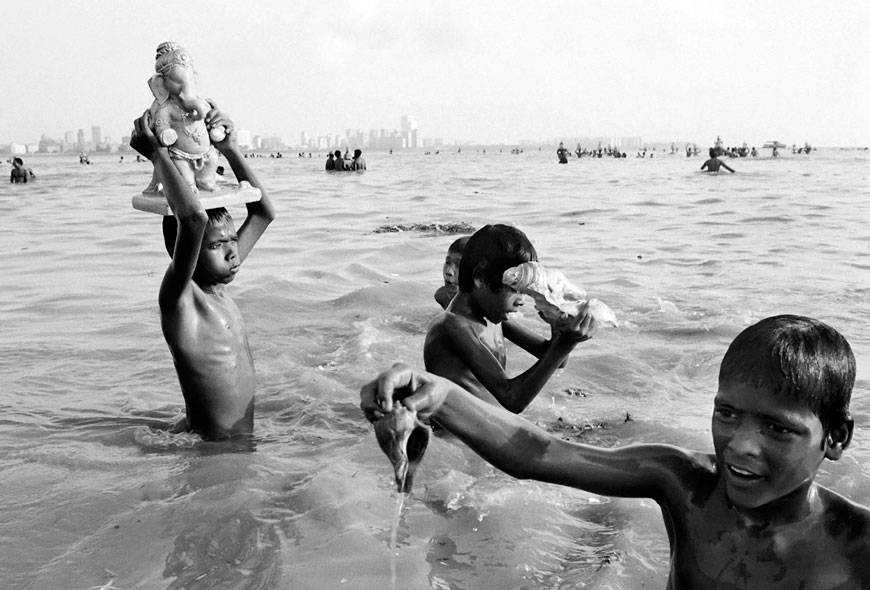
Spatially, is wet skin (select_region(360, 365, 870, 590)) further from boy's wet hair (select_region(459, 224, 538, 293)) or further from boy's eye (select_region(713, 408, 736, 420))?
boy's wet hair (select_region(459, 224, 538, 293))

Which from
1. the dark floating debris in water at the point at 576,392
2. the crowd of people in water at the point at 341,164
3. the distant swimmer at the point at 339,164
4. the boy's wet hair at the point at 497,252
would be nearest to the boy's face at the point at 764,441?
the boy's wet hair at the point at 497,252

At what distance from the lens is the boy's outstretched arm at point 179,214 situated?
3.65 m

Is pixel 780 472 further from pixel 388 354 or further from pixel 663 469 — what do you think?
pixel 388 354

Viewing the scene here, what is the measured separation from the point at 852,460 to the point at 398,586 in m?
2.33

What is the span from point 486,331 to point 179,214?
4.76 ft

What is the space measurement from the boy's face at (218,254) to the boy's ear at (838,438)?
8.98 feet

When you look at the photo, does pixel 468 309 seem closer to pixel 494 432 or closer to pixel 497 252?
pixel 497 252

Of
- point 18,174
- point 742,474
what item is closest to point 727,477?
point 742,474

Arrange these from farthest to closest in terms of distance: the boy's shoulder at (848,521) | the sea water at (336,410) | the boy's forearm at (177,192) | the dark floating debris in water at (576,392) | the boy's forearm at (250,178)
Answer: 1. the dark floating debris in water at (576,392)
2. the boy's forearm at (250,178)
3. the boy's forearm at (177,192)
4. the sea water at (336,410)
5. the boy's shoulder at (848,521)

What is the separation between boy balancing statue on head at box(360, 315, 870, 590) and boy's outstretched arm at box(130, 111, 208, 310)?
1.91 meters

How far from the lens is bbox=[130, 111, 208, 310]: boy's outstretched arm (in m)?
3.65

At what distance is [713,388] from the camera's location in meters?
5.45

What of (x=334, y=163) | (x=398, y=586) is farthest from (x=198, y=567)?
(x=334, y=163)

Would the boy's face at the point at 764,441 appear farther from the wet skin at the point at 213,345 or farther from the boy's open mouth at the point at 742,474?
the wet skin at the point at 213,345
